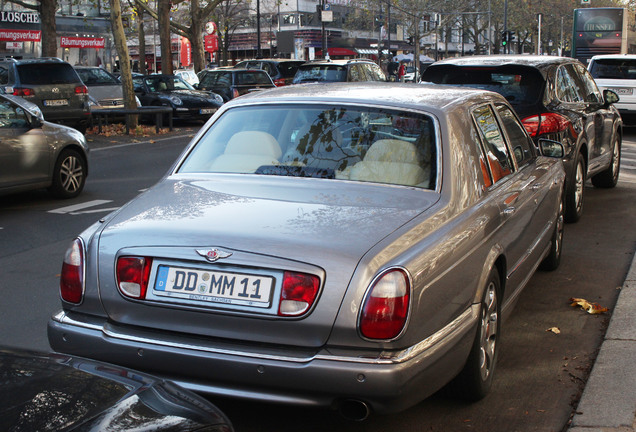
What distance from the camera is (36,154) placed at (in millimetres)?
10633

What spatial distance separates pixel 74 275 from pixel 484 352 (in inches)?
78.3

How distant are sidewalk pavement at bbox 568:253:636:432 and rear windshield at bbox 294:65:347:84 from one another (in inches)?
774

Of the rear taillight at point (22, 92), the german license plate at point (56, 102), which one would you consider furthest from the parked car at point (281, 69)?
the rear taillight at point (22, 92)

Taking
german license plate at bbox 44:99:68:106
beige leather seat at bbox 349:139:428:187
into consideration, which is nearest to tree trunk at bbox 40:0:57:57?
german license plate at bbox 44:99:68:106

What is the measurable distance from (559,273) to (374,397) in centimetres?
421

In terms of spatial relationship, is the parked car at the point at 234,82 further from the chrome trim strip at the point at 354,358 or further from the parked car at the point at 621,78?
the chrome trim strip at the point at 354,358

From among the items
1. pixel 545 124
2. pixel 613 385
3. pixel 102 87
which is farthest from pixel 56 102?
pixel 613 385

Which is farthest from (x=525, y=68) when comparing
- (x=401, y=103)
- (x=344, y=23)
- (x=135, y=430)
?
(x=344, y=23)

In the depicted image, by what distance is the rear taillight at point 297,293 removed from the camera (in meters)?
3.33

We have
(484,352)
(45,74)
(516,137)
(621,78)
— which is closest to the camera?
(484,352)

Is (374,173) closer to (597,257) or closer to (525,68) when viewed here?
(597,257)

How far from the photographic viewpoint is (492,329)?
4391mm

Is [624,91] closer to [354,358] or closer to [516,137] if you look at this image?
[516,137]

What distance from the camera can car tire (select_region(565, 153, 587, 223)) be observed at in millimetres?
8875
